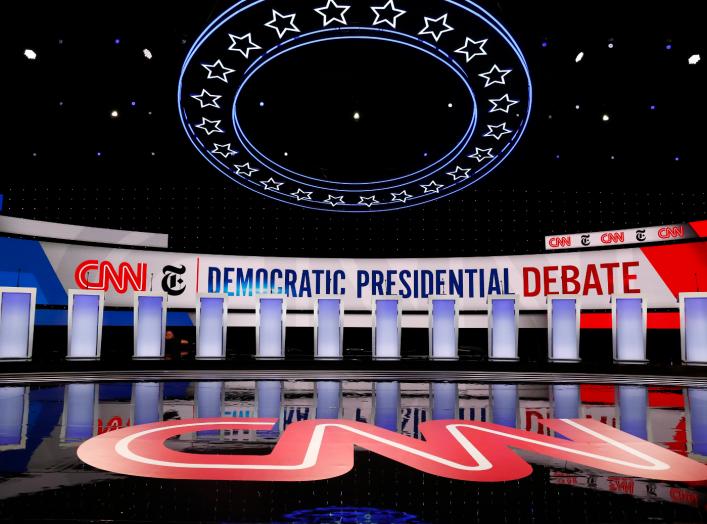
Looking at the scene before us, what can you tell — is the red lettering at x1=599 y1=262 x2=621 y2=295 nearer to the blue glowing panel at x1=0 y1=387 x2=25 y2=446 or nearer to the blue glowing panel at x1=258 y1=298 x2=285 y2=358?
the blue glowing panel at x1=258 y1=298 x2=285 y2=358

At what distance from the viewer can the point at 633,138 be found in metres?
14.3

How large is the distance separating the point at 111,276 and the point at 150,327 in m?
2.55

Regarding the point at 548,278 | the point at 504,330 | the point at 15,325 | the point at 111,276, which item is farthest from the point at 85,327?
the point at 548,278

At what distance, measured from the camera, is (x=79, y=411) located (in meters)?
6.77

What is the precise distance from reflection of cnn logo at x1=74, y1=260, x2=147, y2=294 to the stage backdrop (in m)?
0.03

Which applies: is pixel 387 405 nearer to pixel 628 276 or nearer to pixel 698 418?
pixel 698 418

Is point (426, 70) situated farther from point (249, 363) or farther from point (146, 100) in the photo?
point (249, 363)

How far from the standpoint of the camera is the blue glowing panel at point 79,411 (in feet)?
17.6

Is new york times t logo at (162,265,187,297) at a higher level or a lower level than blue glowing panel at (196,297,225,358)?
higher

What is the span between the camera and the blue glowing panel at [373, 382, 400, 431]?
6113 millimetres

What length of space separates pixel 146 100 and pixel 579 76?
958cm

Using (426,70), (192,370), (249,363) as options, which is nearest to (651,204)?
(426,70)

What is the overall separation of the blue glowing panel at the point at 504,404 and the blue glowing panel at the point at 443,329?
11.3ft

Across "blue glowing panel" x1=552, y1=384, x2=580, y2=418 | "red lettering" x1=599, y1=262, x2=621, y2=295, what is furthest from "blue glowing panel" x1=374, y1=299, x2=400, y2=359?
"red lettering" x1=599, y1=262, x2=621, y2=295
